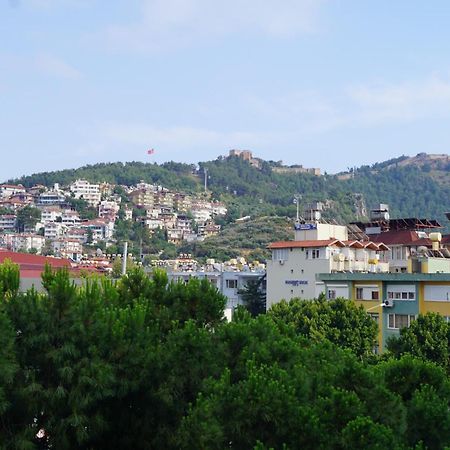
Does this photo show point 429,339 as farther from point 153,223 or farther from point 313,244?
point 153,223

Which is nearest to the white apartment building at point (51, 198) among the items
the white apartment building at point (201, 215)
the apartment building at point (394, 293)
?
the white apartment building at point (201, 215)

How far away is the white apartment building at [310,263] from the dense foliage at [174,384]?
30.4m

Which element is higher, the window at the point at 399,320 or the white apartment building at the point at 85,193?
the white apartment building at the point at 85,193

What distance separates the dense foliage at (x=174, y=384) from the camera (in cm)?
1370

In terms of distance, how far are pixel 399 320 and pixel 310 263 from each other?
36.8ft

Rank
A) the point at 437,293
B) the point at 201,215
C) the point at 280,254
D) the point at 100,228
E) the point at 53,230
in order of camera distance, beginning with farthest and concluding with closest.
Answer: the point at 201,215 → the point at 100,228 → the point at 53,230 → the point at 280,254 → the point at 437,293

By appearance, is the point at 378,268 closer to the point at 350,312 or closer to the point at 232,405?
the point at 350,312

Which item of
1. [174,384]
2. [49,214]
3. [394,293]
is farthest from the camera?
[49,214]

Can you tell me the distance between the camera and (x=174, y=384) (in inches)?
659

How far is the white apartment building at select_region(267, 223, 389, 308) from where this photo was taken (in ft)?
161

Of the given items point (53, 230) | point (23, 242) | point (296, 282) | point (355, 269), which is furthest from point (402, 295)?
point (53, 230)

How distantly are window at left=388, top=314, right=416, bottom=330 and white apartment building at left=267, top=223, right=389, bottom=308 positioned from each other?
8199mm

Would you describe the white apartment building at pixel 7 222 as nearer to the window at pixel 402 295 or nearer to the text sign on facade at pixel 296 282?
the text sign on facade at pixel 296 282

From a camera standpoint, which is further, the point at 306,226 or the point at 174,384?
the point at 306,226
